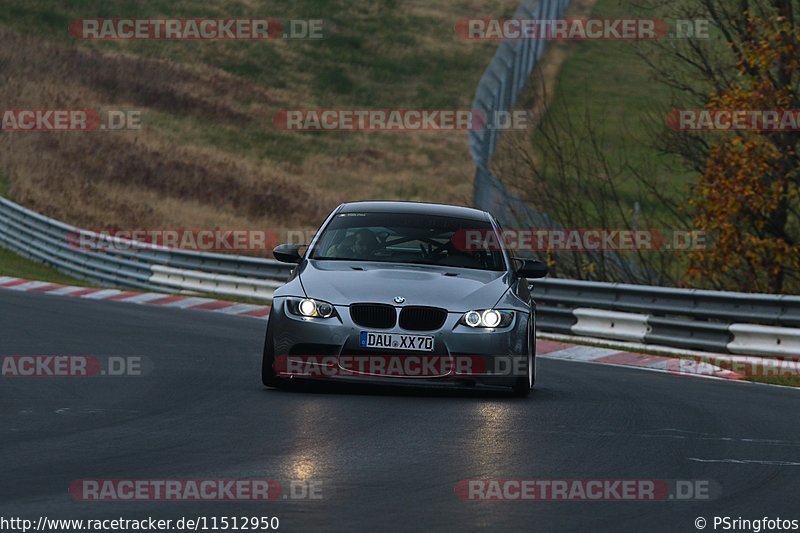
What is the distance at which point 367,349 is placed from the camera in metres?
11.9

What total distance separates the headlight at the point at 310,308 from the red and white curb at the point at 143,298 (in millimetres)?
11316

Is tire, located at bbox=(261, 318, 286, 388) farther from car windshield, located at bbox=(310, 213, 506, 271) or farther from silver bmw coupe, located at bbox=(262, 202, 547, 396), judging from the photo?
car windshield, located at bbox=(310, 213, 506, 271)

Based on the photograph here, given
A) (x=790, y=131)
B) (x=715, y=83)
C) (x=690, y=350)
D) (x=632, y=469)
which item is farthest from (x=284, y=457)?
(x=715, y=83)

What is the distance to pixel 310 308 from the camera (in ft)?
39.6

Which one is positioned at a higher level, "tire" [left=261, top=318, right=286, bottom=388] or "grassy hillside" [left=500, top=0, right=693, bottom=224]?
"grassy hillside" [left=500, top=0, right=693, bottom=224]

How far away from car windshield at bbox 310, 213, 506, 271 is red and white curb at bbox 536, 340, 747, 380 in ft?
12.3

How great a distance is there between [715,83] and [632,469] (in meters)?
15.5
